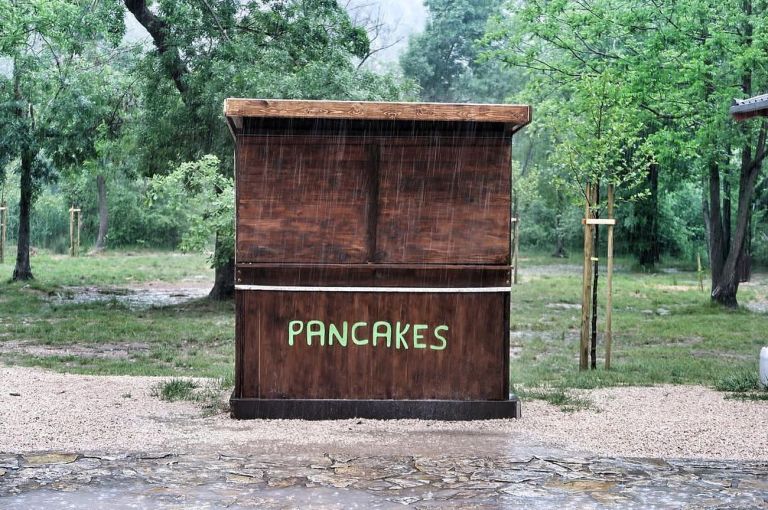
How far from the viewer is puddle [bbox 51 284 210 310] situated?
21616mm

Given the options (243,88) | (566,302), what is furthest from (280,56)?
(566,302)

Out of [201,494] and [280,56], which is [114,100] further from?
[201,494]

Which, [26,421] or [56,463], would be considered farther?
[26,421]

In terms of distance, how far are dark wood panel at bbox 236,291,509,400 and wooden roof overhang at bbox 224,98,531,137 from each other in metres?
1.54

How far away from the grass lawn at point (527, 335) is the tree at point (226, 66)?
7.37 feet

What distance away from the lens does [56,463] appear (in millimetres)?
7023

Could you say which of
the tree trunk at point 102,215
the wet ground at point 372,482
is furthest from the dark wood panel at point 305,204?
the tree trunk at point 102,215

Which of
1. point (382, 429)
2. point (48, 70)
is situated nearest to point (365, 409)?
point (382, 429)

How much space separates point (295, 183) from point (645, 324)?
454 inches

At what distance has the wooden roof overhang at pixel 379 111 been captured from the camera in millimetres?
8250

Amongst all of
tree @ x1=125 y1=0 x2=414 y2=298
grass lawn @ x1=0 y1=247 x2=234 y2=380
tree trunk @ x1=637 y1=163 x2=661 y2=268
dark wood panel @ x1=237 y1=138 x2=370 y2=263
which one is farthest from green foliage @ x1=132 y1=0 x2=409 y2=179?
tree trunk @ x1=637 y1=163 x2=661 y2=268

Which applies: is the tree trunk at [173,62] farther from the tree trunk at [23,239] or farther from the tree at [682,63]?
the tree at [682,63]

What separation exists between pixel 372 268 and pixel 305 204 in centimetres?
80

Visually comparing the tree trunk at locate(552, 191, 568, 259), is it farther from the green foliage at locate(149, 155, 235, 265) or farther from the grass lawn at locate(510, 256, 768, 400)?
the green foliage at locate(149, 155, 235, 265)
